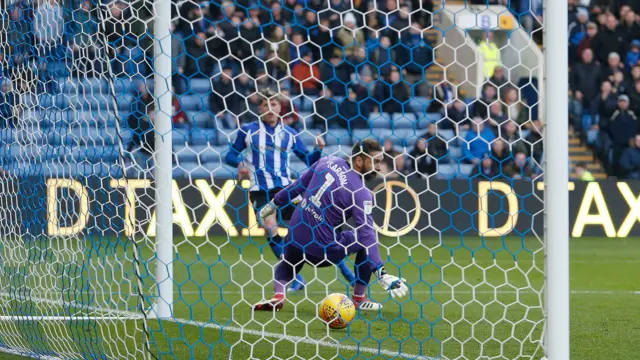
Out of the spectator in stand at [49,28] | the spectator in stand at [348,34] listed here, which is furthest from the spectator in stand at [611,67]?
the spectator in stand at [49,28]

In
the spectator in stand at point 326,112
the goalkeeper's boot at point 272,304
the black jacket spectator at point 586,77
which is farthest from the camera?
the black jacket spectator at point 586,77

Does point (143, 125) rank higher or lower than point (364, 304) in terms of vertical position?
higher

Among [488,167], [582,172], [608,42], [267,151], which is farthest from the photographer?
[608,42]

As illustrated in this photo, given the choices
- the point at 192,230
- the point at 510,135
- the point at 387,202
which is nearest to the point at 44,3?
the point at 192,230

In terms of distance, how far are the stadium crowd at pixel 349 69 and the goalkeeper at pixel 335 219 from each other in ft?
1.25

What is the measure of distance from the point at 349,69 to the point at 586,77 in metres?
5.56

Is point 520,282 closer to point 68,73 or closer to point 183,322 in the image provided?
point 183,322

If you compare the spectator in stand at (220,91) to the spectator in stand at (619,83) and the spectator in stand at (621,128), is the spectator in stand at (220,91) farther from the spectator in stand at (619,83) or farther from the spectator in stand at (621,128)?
the spectator in stand at (619,83)

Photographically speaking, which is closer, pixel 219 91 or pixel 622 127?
pixel 219 91

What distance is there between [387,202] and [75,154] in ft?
23.8

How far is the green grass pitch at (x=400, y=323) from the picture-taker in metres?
5.43

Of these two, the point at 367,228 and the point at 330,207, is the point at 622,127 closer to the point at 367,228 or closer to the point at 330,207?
the point at 330,207

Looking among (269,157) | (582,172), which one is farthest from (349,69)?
(582,172)

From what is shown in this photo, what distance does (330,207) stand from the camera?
265 inches
